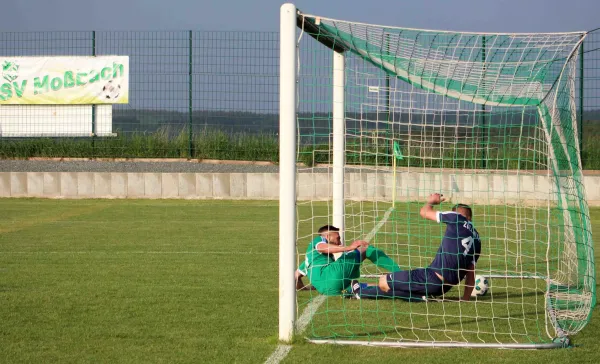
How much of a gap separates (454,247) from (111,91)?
1754 centimetres

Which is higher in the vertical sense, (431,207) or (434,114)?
(434,114)

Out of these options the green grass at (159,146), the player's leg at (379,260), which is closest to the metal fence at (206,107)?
the green grass at (159,146)

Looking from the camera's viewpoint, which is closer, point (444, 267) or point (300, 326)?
point (300, 326)

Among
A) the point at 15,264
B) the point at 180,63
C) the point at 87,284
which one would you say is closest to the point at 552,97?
the point at 87,284

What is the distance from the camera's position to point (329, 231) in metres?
9.02

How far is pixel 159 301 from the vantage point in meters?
9.18

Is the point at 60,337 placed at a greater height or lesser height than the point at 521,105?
lesser

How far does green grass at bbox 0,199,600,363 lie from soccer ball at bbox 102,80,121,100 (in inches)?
308

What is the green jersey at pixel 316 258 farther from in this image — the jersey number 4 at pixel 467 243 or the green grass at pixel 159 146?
the green grass at pixel 159 146

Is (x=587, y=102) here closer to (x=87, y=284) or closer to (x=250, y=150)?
(x=250, y=150)

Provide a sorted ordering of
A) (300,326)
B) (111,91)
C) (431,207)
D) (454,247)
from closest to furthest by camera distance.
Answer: (300,326)
(431,207)
(454,247)
(111,91)

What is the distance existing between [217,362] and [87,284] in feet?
13.4

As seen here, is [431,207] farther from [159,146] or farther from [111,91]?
[159,146]

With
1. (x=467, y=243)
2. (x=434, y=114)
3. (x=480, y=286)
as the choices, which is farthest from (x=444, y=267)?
(x=434, y=114)
